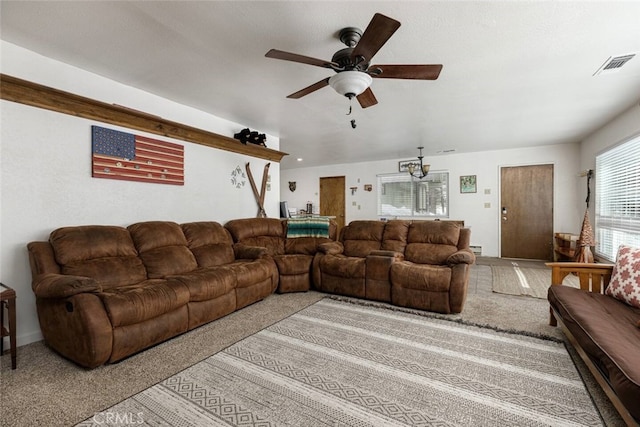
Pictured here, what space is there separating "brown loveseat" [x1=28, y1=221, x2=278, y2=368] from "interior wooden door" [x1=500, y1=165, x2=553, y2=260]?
5.37m

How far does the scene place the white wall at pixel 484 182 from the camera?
224 inches

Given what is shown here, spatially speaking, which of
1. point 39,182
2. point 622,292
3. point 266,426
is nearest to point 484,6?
point 622,292

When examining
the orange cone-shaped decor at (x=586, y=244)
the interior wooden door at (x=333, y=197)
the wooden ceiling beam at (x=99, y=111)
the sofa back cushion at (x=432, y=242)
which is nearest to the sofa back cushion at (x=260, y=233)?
the wooden ceiling beam at (x=99, y=111)

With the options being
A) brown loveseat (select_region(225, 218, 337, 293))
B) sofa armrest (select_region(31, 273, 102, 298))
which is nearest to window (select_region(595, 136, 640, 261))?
brown loveseat (select_region(225, 218, 337, 293))

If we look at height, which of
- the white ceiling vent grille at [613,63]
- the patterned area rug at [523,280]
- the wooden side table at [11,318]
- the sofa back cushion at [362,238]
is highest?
the white ceiling vent grille at [613,63]

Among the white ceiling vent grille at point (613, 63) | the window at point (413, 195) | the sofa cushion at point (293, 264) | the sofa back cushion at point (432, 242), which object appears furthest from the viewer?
the window at point (413, 195)

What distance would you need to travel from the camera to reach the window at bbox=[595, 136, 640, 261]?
3551mm

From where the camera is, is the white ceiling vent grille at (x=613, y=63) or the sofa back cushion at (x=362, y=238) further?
the sofa back cushion at (x=362, y=238)

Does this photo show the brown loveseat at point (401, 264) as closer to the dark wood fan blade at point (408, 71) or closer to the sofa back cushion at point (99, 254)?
the dark wood fan blade at point (408, 71)

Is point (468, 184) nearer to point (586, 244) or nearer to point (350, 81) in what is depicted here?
point (586, 244)

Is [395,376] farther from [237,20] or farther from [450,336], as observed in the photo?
[237,20]

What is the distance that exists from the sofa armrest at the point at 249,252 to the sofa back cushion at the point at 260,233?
25 cm

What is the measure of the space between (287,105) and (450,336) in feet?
10.1

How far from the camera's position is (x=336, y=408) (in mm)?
1576
